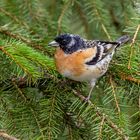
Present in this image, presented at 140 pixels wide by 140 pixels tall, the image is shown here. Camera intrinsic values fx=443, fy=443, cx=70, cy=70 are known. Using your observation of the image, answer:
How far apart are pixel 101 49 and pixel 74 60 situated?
0.28 meters

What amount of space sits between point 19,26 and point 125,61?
1.01 meters

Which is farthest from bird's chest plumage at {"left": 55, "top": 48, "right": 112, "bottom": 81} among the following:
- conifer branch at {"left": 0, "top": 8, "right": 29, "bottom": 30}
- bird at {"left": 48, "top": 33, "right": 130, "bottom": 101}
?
conifer branch at {"left": 0, "top": 8, "right": 29, "bottom": 30}

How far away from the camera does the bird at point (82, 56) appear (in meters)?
3.14

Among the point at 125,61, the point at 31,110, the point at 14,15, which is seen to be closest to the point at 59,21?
the point at 14,15

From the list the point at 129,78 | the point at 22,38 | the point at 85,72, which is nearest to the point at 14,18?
the point at 22,38

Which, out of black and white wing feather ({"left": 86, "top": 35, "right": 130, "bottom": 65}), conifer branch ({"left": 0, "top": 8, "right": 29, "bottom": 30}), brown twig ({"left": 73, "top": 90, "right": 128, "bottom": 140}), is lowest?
black and white wing feather ({"left": 86, "top": 35, "right": 130, "bottom": 65})

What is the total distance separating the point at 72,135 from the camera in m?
2.71

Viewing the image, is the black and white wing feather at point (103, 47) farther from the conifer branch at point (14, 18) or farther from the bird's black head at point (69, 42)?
the conifer branch at point (14, 18)

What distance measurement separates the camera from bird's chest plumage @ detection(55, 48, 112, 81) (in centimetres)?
312

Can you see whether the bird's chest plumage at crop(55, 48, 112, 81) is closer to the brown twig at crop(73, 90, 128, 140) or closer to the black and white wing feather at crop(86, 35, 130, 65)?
the black and white wing feather at crop(86, 35, 130, 65)

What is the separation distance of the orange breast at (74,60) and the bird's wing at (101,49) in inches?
1.5

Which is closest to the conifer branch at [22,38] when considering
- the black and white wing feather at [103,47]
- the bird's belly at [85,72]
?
the bird's belly at [85,72]

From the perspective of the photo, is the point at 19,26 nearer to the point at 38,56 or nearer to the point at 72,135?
the point at 38,56

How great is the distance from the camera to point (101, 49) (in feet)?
11.3
